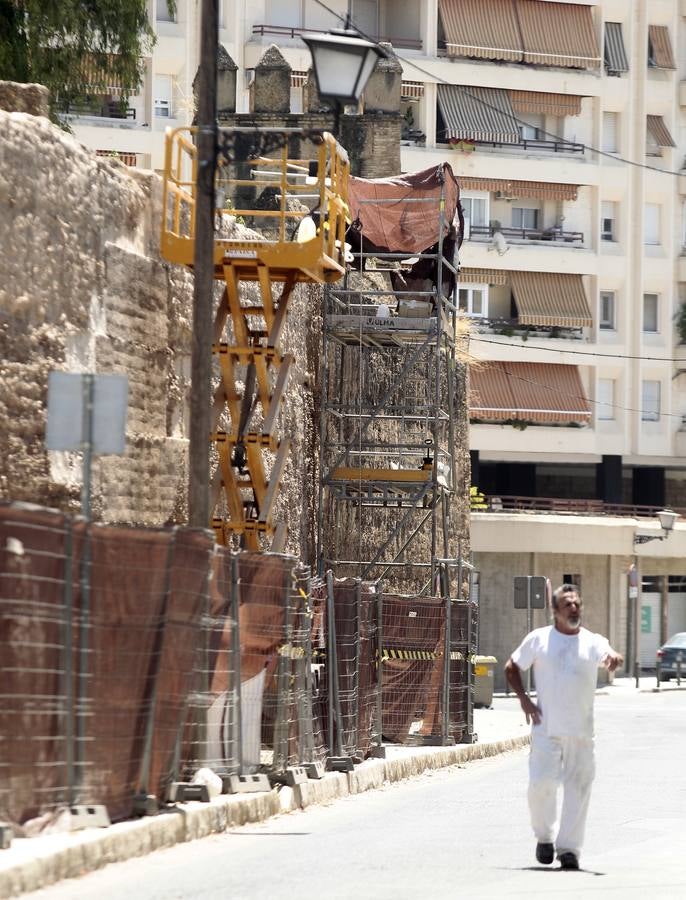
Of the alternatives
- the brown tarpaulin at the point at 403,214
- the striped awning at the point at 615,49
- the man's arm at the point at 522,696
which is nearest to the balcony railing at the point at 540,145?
the striped awning at the point at 615,49

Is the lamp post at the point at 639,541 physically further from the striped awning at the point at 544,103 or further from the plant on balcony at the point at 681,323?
the striped awning at the point at 544,103

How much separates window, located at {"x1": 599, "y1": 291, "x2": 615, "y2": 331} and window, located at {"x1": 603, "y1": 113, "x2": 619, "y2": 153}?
454 cm

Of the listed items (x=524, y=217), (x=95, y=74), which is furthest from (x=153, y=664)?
Result: (x=524, y=217)

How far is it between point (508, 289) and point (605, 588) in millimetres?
10242

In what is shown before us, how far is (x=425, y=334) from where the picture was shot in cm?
2620

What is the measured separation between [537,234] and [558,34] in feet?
20.2

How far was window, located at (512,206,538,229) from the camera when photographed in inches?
2393

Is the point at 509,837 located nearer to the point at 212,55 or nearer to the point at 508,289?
the point at 212,55

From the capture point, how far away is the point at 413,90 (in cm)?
5906

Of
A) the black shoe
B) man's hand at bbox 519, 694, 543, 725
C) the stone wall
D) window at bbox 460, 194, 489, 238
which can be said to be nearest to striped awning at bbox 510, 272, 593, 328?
window at bbox 460, 194, 489, 238

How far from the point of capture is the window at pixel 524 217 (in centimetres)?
6078

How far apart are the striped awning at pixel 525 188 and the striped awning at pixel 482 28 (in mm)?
3748

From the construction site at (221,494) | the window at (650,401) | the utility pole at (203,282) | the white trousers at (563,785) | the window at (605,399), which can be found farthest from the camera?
the window at (650,401)

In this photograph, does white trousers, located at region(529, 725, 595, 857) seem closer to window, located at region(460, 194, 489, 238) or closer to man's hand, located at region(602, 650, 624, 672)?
man's hand, located at region(602, 650, 624, 672)
